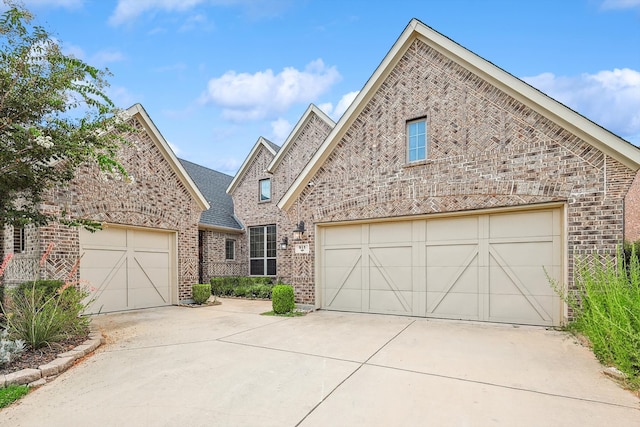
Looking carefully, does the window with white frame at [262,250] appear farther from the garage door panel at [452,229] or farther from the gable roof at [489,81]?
the garage door panel at [452,229]

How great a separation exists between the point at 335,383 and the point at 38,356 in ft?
14.6

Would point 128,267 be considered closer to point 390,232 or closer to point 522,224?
point 390,232

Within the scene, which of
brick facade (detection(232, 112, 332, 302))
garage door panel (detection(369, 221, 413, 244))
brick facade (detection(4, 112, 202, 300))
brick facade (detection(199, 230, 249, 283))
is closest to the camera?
brick facade (detection(4, 112, 202, 300))

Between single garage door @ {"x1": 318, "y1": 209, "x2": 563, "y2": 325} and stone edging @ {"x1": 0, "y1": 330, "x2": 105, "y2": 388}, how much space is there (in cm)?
597

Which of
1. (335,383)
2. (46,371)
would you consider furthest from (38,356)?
(335,383)

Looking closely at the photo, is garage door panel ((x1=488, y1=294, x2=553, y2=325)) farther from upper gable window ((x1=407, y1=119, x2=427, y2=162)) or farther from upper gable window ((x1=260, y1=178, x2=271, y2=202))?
upper gable window ((x1=260, y1=178, x2=271, y2=202))

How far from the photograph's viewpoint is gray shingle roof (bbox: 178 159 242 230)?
1567 cm

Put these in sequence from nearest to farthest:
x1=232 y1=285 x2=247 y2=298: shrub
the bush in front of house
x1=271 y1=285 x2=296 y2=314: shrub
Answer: x1=271 y1=285 x2=296 y2=314: shrub, the bush in front of house, x1=232 y1=285 x2=247 y2=298: shrub

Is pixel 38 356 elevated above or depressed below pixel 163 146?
below

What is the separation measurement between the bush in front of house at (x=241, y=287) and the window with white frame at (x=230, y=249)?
4.76 ft

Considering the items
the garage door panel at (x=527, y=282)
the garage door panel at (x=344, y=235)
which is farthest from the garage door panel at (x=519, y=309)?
the garage door panel at (x=344, y=235)

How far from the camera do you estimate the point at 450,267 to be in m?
7.92

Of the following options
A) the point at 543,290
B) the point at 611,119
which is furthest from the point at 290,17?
the point at 611,119

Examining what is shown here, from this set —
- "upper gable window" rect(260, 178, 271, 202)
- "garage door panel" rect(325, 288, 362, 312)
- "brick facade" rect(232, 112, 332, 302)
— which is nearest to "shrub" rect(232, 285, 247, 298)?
"brick facade" rect(232, 112, 332, 302)
